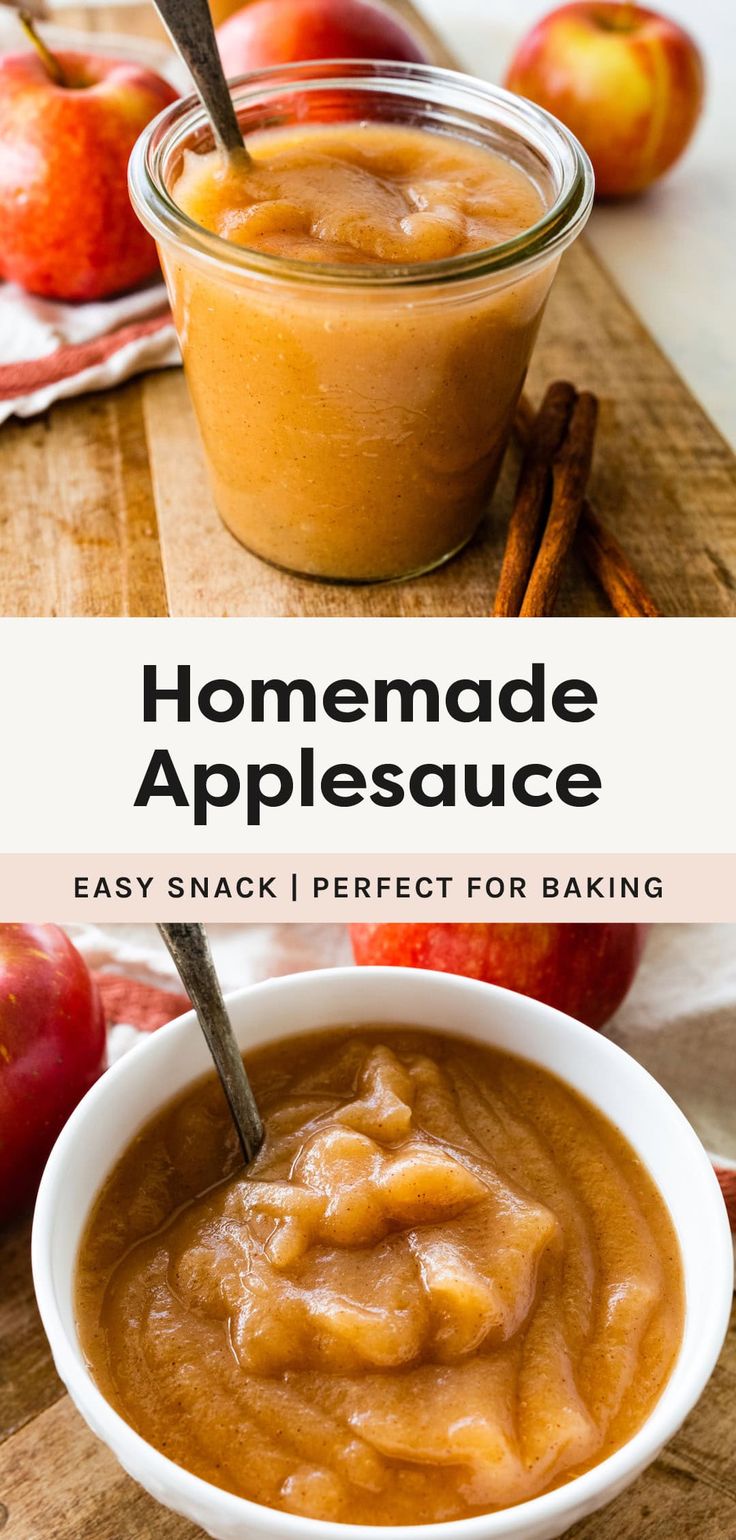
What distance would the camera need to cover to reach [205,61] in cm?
88

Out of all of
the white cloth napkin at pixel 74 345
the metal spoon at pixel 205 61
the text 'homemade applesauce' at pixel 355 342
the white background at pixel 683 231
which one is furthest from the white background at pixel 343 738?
the white background at pixel 683 231

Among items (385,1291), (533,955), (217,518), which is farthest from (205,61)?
(385,1291)

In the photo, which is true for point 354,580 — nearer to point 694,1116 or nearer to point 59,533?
point 59,533

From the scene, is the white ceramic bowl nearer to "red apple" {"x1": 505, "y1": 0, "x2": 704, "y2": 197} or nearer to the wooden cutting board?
the wooden cutting board

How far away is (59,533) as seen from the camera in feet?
3.33

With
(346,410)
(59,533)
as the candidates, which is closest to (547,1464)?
(346,410)

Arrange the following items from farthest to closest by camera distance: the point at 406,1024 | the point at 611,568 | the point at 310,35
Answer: the point at 310,35 → the point at 611,568 → the point at 406,1024

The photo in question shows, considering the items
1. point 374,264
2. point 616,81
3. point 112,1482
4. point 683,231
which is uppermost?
point 374,264

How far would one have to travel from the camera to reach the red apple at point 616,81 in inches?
57.4

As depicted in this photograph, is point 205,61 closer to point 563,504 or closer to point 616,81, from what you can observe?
point 563,504

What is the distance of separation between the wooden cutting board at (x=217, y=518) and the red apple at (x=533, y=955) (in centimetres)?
23

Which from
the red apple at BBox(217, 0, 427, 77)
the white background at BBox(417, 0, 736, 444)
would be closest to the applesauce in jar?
the white background at BBox(417, 0, 736, 444)

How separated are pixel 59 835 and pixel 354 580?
351mm

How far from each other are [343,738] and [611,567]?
38 centimetres
